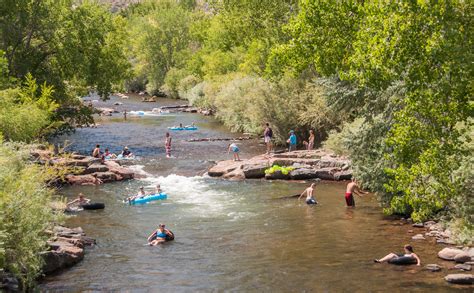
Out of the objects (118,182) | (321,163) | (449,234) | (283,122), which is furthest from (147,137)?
(449,234)

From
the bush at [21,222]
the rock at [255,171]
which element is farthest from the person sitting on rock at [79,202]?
the bush at [21,222]

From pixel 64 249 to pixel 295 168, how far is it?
694 inches

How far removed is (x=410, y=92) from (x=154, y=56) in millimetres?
90881

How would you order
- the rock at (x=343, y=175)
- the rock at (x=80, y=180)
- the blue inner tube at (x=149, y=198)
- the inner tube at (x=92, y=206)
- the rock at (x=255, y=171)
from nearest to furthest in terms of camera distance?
1. the inner tube at (x=92, y=206)
2. the blue inner tube at (x=149, y=198)
3. the rock at (x=343, y=175)
4. the rock at (x=80, y=180)
5. the rock at (x=255, y=171)

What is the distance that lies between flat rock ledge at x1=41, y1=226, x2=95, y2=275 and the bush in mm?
1270

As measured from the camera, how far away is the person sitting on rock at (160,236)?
24125 mm

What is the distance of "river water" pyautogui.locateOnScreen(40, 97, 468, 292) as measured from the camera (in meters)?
19.6

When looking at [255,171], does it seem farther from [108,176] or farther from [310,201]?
[108,176]

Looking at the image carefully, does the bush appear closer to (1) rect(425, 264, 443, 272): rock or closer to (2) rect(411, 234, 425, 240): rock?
(1) rect(425, 264, 443, 272): rock

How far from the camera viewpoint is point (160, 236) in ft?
79.4

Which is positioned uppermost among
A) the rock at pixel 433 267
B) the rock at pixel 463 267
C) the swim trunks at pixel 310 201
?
the rock at pixel 463 267

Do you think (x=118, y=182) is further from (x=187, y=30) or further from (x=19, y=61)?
(x=187, y=30)

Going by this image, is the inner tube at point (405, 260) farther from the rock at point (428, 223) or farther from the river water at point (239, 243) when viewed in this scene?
the rock at point (428, 223)

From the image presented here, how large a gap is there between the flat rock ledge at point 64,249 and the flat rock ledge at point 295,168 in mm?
13531
